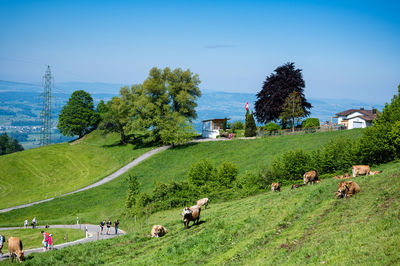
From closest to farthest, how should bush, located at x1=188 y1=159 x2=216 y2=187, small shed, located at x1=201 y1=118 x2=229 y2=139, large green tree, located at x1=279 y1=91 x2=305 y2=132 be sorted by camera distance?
1. bush, located at x1=188 y1=159 x2=216 y2=187
2. large green tree, located at x1=279 y1=91 x2=305 y2=132
3. small shed, located at x1=201 y1=118 x2=229 y2=139

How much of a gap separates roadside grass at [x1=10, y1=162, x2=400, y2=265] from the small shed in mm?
63891

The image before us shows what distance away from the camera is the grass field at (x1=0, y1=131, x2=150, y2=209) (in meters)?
69.0

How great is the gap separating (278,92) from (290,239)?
7254cm

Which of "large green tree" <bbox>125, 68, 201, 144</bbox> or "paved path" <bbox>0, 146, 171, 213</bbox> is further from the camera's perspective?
"large green tree" <bbox>125, 68, 201, 144</bbox>

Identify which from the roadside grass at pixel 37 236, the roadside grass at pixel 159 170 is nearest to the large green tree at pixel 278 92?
the roadside grass at pixel 159 170

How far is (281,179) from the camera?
1695 inches

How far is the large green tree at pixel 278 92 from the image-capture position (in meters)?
86.2

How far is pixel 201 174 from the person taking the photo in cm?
5203

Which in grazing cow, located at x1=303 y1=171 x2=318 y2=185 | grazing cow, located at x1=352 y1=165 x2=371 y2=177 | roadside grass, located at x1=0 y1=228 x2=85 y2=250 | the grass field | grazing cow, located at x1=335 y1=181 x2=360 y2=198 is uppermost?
grazing cow, located at x1=352 y1=165 x2=371 y2=177

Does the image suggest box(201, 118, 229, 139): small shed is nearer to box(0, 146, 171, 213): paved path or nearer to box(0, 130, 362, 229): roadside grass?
box(0, 130, 362, 229): roadside grass

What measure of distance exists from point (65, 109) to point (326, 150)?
91482 mm

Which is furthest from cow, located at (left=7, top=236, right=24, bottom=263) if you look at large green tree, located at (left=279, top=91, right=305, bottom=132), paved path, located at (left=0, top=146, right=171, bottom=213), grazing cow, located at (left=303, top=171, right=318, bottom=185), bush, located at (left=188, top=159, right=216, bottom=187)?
large green tree, located at (left=279, top=91, right=305, bottom=132)

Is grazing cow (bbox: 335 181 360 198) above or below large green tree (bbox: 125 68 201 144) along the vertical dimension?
below

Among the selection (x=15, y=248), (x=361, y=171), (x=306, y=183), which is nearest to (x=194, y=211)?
(x=306, y=183)
